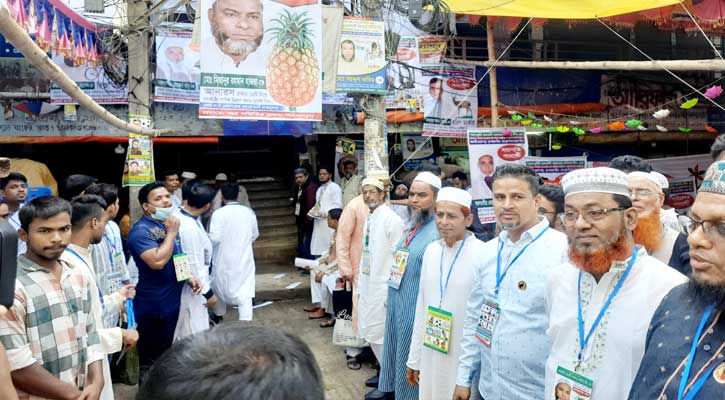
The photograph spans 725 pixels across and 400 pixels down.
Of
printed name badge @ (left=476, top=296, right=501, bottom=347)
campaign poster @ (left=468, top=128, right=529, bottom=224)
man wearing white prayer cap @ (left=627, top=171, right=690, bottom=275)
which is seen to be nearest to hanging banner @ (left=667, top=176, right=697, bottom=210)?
campaign poster @ (left=468, top=128, right=529, bottom=224)

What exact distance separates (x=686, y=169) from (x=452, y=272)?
31.0ft

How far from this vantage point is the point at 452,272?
12.1 ft

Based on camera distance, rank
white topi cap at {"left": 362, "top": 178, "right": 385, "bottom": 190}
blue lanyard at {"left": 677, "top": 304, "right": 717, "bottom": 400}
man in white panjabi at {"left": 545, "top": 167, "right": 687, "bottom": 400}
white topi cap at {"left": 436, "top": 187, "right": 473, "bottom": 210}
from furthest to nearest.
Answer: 1. white topi cap at {"left": 362, "top": 178, "right": 385, "bottom": 190}
2. white topi cap at {"left": 436, "top": 187, "right": 473, "bottom": 210}
3. man in white panjabi at {"left": 545, "top": 167, "right": 687, "bottom": 400}
4. blue lanyard at {"left": 677, "top": 304, "right": 717, "bottom": 400}

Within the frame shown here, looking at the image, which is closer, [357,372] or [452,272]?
[452,272]

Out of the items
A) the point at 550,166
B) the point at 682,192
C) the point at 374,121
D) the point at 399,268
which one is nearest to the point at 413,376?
the point at 399,268

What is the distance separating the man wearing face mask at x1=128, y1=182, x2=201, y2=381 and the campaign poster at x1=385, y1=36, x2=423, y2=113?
505cm

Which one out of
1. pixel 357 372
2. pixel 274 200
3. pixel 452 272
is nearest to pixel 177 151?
Result: pixel 274 200

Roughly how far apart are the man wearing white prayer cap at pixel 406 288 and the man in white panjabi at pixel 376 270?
586 millimetres

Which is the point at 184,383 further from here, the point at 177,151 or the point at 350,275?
the point at 177,151

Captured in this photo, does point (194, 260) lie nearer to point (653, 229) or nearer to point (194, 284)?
point (194, 284)

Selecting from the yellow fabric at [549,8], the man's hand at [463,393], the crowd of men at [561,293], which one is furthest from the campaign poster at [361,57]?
the man's hand at [463,393]

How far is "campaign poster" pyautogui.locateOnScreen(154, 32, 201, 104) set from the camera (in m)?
8.24

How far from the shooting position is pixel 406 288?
14.3 ft

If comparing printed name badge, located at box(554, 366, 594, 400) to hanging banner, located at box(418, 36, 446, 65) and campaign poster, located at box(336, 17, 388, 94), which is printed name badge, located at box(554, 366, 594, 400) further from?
hanging banner, located at box(418, 36, 446, 65)
